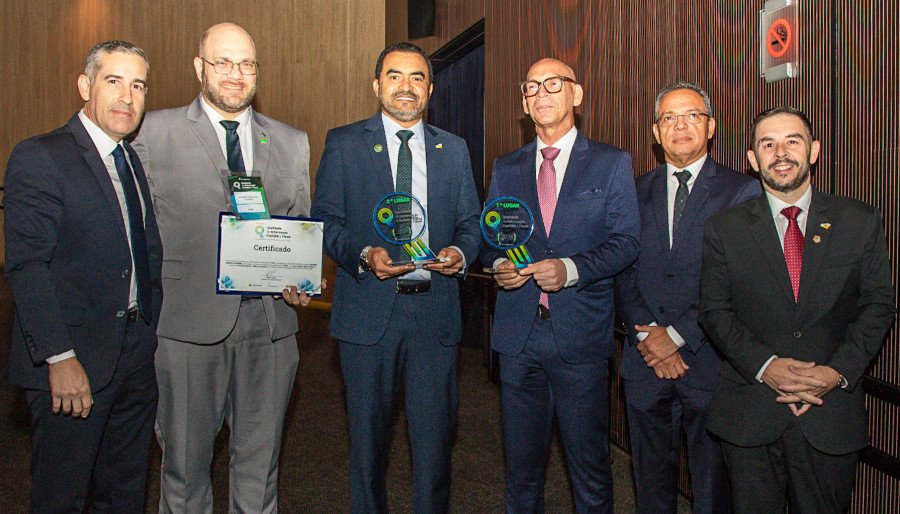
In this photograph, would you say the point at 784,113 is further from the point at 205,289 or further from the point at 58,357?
the point at 58,357

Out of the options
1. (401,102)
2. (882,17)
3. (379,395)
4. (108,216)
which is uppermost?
(882,17)

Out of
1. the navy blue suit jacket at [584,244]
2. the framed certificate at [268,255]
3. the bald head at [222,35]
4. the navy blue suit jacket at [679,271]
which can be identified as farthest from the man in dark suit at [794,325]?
the bald head at [222,35]

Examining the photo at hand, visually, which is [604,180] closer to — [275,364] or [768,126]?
[768,126]

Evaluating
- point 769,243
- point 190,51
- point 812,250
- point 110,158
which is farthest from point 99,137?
point 190,51

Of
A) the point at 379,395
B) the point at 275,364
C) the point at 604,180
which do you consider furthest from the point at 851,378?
the point at 275,364

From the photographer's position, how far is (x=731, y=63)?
315 cm

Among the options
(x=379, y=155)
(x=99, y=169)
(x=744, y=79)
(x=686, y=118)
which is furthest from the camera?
(x=744, y=79)

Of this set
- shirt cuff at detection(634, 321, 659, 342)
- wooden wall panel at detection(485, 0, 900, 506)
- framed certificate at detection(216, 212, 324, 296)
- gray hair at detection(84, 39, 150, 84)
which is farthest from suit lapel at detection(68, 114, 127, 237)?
wooden wall panel at detection(485, 0, 900, 506)

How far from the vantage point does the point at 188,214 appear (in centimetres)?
246

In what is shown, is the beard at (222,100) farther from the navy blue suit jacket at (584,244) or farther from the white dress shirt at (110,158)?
the navy blue suit jacket at (584,244)

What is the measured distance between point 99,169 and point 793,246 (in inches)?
81.8

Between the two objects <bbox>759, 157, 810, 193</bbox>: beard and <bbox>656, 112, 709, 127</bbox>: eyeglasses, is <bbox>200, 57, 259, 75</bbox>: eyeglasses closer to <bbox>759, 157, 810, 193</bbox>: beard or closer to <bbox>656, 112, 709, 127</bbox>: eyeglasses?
<bbox>656, 112, 709, 127</bbox>: eyeglasses

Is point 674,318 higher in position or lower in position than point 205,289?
lower

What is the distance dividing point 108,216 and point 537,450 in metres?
1.58
